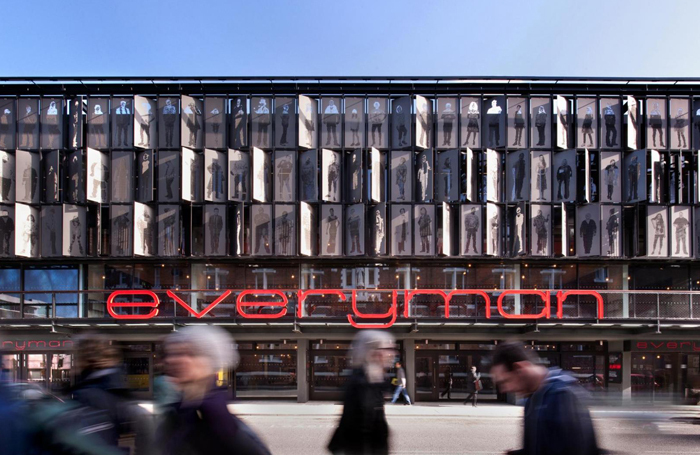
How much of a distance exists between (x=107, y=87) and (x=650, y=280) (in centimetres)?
2496

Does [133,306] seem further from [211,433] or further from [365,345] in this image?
[211,433]

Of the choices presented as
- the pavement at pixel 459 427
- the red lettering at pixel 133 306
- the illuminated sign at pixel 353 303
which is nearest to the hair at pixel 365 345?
the pavement at pixel 459 427

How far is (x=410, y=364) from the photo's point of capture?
2228 cm

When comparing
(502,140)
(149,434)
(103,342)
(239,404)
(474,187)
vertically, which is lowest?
(239,404)

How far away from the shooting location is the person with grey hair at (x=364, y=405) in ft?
15.3

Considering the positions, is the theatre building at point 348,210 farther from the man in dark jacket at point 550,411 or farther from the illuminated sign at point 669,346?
the man in dark jacket at point 550,411

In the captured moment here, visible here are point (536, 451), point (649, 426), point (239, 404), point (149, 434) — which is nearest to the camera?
point (536, 451)

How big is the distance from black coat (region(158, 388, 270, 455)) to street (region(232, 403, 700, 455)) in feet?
15.8

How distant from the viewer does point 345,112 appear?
2297cm

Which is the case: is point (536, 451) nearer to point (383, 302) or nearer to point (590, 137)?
point (383, 302)

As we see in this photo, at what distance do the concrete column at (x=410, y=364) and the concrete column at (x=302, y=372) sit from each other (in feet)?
13.8

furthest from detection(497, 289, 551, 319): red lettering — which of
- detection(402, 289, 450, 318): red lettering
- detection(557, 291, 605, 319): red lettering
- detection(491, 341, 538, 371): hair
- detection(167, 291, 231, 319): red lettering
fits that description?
detection(491, 341, 538, 371): hair

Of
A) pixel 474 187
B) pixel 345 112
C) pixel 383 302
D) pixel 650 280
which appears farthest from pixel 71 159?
pixel 650 280

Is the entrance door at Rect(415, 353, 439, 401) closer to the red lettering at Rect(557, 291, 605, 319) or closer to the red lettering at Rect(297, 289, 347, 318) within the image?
the red lettering at Rect(297, 289, 347, 318)
